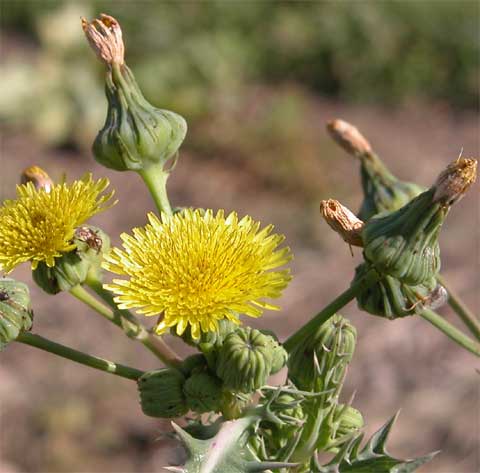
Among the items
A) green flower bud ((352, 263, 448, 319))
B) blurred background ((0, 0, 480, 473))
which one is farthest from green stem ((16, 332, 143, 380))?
blurred background ((0, 0, 480, 473))

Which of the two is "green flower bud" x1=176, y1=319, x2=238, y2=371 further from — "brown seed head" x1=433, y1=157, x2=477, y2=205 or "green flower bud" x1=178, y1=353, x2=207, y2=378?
"brown seed head" x1=433, y1=157, x2=477, y2=205

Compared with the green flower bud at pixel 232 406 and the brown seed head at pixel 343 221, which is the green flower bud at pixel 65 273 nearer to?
the green flower bud at pixel 232 406

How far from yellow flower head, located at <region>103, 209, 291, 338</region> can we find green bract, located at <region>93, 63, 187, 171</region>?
0.24 m

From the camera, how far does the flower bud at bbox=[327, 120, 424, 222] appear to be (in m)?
2.54

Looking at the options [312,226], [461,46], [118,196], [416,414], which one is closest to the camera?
[416,414]

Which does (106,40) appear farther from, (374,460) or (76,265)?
(374,460)

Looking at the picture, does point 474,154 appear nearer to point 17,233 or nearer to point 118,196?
point 118,196

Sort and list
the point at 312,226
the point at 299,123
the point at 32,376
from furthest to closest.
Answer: the point at 299,123, the point at 312,226, the point at 32,376

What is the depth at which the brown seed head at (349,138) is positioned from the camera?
274cm

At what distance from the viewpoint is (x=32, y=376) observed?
6.03 metres

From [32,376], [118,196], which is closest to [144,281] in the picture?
[32,376]

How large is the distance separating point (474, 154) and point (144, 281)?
6928 millimetres

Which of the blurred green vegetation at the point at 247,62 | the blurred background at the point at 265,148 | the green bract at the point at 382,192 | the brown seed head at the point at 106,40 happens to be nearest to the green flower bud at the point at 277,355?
the green bract at the point at 382,192

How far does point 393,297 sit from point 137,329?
0.62 metres
